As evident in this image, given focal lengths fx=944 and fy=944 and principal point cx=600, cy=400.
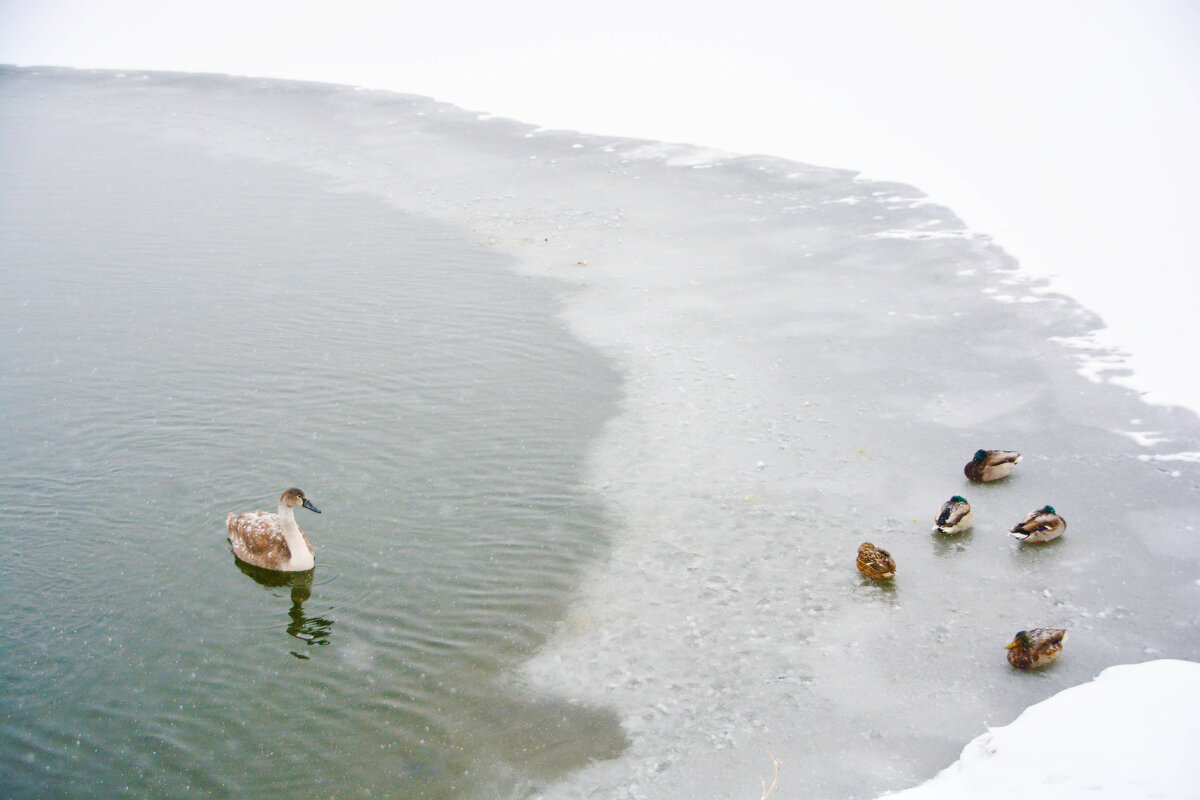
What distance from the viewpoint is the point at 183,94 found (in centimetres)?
2362

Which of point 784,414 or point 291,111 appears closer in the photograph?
point 784,414

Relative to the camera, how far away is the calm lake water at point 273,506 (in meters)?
6.02

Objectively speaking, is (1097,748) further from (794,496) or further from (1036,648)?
(794,496)

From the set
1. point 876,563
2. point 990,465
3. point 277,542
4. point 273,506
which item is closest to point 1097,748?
point 876,563

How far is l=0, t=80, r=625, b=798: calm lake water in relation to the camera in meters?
6.02

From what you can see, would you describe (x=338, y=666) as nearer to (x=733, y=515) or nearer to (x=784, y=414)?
(x=733, y=515)

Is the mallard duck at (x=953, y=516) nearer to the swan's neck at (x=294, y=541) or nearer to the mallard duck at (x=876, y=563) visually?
the mallard duck at (x=876, y=563)

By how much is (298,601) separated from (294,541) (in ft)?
1.55

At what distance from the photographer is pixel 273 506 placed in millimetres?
8359

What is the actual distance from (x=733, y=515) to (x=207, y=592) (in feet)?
14.2

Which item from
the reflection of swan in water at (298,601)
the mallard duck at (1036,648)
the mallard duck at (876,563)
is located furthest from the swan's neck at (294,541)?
the mallard duck at (1036,648)

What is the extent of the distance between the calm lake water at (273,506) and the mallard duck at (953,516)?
2.77 m

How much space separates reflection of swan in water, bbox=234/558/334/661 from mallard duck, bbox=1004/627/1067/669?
4.81m

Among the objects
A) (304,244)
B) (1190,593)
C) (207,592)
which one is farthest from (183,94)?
(1190,593)
